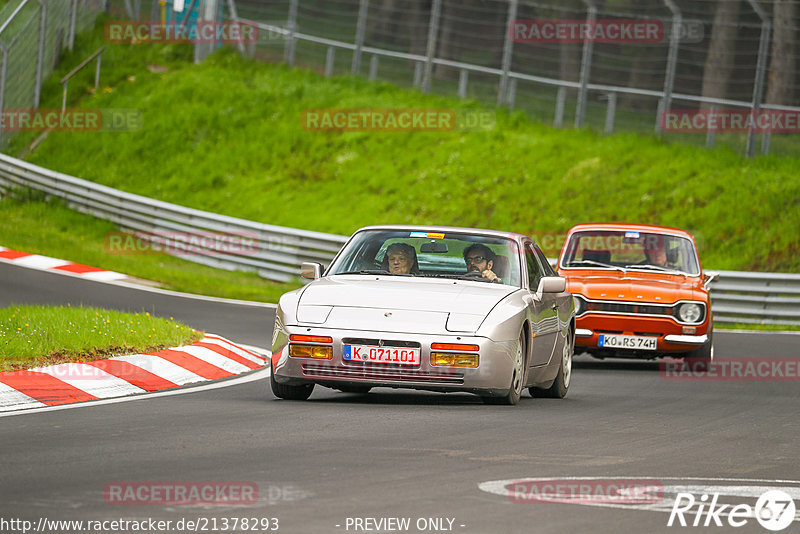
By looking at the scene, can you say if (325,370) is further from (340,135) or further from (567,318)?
(340,135)

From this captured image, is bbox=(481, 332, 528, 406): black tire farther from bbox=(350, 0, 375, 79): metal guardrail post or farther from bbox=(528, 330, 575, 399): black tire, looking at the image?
bbox=(350, 0, 375, 79): metal guardrail post

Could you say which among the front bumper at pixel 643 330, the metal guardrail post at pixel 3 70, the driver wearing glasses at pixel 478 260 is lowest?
the front bumper at pixel 643 330

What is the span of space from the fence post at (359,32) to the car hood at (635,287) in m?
19.9

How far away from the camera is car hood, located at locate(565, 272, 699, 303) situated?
50.1ft

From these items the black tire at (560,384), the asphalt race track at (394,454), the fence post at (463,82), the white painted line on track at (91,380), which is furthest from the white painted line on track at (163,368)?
the fence post at (463,82)

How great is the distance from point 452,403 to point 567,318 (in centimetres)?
214

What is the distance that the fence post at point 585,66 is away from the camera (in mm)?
29297

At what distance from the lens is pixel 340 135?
3434 centimetres

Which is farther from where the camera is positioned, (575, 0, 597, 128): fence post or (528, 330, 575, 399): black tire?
(575, 0, 597, 128): fence post

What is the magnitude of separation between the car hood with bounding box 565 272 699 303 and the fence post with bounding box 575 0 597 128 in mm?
14444

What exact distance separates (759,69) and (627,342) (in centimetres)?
1402

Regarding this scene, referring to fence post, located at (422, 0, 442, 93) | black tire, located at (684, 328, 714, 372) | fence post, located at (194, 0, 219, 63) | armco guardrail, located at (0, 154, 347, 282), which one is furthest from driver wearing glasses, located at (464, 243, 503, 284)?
fence post, located at (194, 0, 219, 63)

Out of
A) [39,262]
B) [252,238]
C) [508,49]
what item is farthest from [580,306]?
[508,49]

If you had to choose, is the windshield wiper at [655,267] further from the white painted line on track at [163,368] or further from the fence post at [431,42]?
the fence post at [431,42]
